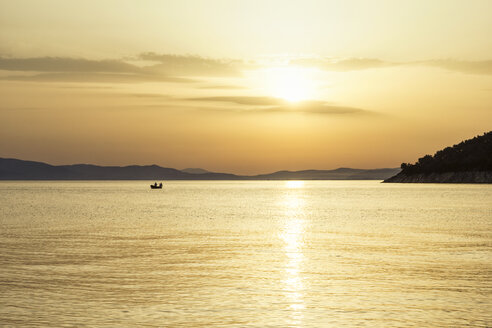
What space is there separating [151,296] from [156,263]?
10.3 meters

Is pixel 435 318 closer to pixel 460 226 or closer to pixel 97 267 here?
pixel 97 267

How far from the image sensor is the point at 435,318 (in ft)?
69.1

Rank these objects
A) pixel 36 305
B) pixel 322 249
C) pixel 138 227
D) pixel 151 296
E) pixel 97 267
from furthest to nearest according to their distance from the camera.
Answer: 1. pixel 138 227
2. pixel 322 249
3. pixel 97 267
4. pixel 151 296
5. pixel 36 305

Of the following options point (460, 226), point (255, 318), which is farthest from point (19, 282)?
point (460, 226)

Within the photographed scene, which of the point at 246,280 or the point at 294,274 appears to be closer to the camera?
the point at 246,280

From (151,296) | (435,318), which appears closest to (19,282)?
(151,296)

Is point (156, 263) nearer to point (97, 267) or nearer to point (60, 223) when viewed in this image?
point (97, 267)

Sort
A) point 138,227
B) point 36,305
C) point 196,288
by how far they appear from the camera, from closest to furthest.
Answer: point 36,305 → point 196,288 → point 138,227

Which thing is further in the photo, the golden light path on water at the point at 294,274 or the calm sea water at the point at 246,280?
the golden light path on water at the point at 294,274

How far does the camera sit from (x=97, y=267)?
109 ft

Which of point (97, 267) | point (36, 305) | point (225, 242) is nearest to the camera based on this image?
point (36, 305)

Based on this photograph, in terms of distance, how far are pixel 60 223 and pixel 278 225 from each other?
87.6ft

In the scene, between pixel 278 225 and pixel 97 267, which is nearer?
pixel 97 267

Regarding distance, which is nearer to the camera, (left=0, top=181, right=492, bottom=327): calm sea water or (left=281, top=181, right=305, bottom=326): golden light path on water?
(left=0, top=181, right=492, bottom=327): calm sea water
